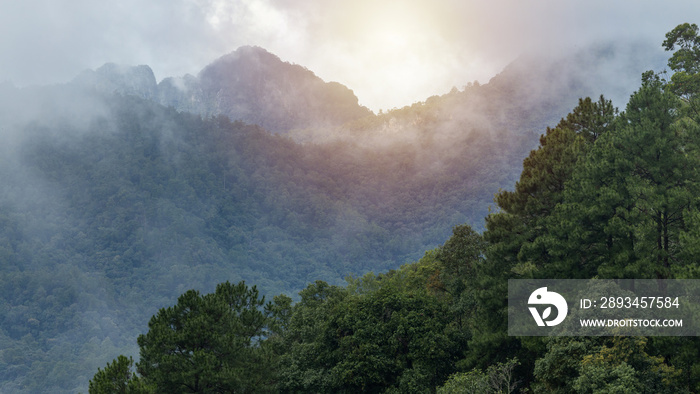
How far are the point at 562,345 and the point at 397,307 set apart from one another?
14245 millimetres

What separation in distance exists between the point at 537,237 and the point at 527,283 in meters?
2.44

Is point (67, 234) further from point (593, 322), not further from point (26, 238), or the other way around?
point (593, 322)

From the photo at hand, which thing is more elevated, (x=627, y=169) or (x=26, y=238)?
(x=26, y=238)

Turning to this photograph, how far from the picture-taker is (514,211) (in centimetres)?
3203

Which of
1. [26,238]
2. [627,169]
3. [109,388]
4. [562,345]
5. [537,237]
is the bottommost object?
[109,388]

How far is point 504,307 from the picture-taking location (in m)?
30.4

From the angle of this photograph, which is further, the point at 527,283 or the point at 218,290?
the point at 218,290

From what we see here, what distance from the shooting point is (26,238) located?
188 m

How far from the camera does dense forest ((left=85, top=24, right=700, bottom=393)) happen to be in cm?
2170

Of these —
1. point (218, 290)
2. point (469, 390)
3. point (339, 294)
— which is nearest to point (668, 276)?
point (469, 390)

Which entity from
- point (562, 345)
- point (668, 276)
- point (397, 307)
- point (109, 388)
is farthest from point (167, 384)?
point (668, 276)

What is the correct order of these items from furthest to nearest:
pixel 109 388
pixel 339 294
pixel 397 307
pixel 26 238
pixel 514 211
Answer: pixel 26 238 → pixel 339 294 → pixel 397 307 → pixel 514 211 → pixel 109 388

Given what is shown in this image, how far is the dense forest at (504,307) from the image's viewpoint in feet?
71.2

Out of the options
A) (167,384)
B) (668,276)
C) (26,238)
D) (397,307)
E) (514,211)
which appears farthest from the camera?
(26,238)
